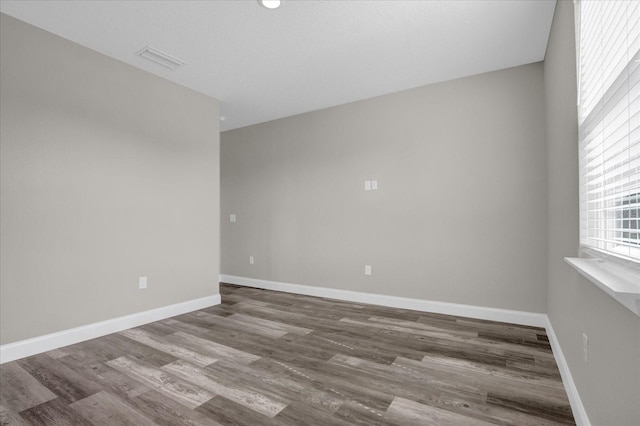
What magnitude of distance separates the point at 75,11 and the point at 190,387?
2.75 metres

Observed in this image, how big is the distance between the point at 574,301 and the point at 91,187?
3.65 meters

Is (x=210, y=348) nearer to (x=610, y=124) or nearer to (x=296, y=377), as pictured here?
(x=296, y=377)

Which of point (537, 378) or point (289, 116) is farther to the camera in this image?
point (289, 116)

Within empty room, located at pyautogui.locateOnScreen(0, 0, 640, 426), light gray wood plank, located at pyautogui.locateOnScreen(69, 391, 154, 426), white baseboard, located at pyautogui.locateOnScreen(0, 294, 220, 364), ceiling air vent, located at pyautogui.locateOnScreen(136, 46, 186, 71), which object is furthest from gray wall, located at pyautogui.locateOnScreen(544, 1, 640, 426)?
white baseboard, located at pyautogui.locateOnScreen(0, 294, 220, 364)

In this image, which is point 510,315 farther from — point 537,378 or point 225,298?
point 225,298

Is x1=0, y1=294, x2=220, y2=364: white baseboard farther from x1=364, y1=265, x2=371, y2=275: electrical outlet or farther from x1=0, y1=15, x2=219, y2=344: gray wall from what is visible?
x1=364, y1=265, x2=371, y2=275: electrical outlet

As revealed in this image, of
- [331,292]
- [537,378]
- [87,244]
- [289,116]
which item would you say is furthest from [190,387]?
[289,116]

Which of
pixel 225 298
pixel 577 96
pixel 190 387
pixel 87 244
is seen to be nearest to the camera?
pixel 577 96

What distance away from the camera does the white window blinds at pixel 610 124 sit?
3.26ft

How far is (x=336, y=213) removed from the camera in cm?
433

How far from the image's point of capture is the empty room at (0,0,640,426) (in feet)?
5.38

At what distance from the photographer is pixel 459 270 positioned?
3.49m

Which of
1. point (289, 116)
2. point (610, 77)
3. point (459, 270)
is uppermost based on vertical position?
point (289, 116)

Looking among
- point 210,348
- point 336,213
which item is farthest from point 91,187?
point 336,213
